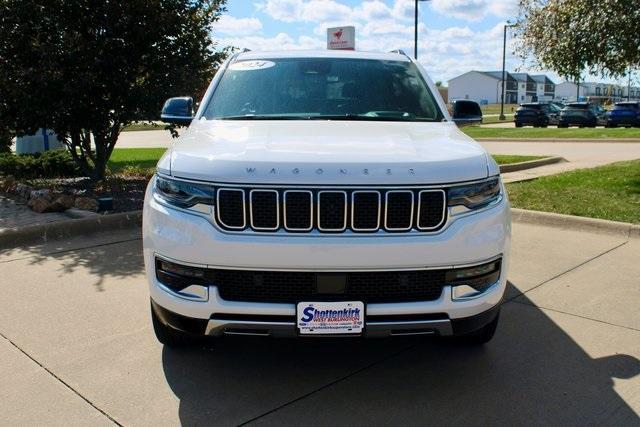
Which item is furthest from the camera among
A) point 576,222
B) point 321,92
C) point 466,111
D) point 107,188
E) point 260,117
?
point 107,188

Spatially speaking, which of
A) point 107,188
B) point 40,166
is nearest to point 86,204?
point 107,188

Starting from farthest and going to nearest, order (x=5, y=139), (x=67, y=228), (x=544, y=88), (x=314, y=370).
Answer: (x=544, y=88), (x=5, y=139), (x=67, y=228), (x=314, y=370)

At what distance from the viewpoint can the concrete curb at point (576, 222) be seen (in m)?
6.91

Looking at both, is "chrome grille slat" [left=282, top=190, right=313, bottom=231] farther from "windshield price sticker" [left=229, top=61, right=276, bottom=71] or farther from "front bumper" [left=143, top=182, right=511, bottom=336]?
"windshield price sticker" [left=229, top=61, right=276, bottom=71]

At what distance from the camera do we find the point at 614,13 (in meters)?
9.38

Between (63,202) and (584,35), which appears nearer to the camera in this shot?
(63,202)

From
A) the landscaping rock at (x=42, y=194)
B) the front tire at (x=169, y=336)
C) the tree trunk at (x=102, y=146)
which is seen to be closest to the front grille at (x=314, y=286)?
the front tire at (x=169, y=336)

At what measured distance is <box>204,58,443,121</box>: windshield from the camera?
4.34 metres

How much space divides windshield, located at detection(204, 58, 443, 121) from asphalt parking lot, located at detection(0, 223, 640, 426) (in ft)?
5.24

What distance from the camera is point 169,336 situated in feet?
11.9

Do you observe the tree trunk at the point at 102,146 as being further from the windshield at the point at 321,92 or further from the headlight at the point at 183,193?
the headlight at the point at 183,193

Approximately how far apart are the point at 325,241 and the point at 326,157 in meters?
0.44

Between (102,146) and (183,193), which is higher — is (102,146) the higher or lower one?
the lower one

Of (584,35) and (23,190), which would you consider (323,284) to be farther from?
(584,35)
